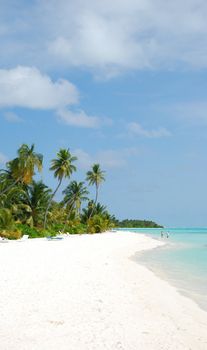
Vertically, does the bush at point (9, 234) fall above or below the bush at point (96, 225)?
below

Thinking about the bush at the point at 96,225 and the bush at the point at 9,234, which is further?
the bush at the point at 96,225

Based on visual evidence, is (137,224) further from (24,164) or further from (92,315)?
(92,315)

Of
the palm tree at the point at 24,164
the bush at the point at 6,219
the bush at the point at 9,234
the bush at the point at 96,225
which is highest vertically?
the palm tree at the point at 24,164

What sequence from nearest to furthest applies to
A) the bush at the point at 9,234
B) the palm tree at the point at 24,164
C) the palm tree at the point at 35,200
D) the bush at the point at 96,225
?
the bush at the point at 9,234 < the palm tree at the point at 24,164 < the palm tree at the point at 35,200 < the bush at the point at 96,225

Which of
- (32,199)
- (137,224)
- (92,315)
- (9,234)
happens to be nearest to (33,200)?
(32,199)

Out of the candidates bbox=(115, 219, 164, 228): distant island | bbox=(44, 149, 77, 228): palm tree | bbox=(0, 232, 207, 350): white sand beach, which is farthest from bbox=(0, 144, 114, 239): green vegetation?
bbox=(115, 219, 164, 228): distant island

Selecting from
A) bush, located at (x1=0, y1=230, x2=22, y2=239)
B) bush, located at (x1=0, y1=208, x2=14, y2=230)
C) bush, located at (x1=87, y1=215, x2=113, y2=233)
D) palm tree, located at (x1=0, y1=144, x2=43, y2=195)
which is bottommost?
bush, located at (x1=0, y1=230, x2=22, y2=239)

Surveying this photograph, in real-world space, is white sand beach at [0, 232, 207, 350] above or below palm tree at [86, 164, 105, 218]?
below

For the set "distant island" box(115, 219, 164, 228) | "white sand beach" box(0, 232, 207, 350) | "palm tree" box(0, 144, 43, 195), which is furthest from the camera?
"distant island" box(115, 219, 164, 228)

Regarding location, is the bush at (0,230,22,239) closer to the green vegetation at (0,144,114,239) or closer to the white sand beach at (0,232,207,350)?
the green vegetation at (0,144,114,239)

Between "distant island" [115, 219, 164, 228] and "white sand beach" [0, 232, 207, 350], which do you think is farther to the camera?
"distant island" [115, 219, 164, 228]

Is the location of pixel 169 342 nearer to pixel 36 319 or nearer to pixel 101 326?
pixel 101 326

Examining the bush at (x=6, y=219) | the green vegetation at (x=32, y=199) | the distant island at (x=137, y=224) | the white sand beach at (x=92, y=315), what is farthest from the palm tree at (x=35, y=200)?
the distant island at (x=137, y=224)

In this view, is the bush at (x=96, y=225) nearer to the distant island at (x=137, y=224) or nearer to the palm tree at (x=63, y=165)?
the palm tree at (x=63, y=165)
